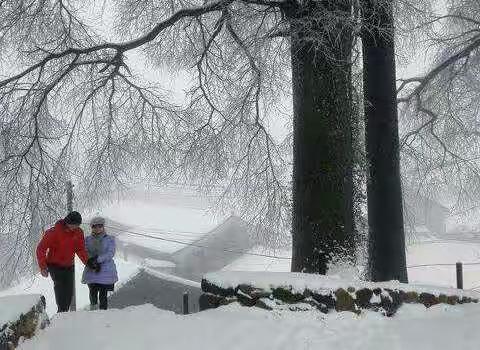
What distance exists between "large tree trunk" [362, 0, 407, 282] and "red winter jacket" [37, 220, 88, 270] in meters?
3.88

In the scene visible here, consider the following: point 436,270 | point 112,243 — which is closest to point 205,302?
point 112,243

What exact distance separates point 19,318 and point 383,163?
193 inches

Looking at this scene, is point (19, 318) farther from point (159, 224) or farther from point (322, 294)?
point (159, 224)

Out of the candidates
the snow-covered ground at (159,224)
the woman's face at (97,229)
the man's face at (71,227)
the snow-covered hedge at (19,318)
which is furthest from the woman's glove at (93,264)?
the snow-covered ground at (159,224)

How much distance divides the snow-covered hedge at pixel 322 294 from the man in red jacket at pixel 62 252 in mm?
2096

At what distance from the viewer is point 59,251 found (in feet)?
18.6

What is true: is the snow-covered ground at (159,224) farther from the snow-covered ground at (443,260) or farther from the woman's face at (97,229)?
the woman's face at (97,229)

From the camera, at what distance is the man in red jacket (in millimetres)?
5594

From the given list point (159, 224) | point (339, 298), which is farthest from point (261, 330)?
point (159, 224)

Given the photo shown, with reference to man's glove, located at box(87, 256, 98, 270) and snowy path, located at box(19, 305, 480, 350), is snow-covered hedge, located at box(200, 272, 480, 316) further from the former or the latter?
man's glove, located at box(87, 256, 98, 270)

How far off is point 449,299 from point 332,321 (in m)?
1.21

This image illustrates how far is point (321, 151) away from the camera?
5734mm

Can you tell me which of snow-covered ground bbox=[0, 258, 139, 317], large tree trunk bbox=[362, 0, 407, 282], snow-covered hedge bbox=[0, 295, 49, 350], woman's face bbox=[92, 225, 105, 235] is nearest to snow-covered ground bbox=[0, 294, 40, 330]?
snow-covered hedge bbox=[0, 295, 49, 350]

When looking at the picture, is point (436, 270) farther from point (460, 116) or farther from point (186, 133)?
point (186, 133)
